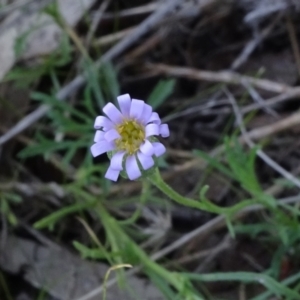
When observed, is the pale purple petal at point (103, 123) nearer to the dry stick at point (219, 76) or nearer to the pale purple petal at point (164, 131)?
the pale purple petal at point (164, 131)

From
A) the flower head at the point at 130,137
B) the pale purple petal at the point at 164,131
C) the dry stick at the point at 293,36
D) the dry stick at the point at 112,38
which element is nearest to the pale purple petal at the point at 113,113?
the flower head at the point at 130,137

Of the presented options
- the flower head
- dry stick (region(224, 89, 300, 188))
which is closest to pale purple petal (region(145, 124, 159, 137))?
the flower head

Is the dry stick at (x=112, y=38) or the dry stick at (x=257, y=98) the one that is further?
the dry stick at (x=112, y=38)

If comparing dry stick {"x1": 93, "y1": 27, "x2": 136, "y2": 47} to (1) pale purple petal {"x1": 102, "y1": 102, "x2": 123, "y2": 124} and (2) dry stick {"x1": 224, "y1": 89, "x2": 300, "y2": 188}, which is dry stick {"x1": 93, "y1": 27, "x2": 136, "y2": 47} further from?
(1) pale purple petal {"x1": 102, "y1": 102, "x2": 123, "y2": 124}

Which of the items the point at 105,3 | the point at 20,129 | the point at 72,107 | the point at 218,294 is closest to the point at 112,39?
the point at 105,3

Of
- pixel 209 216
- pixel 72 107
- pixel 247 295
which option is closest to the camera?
pixel 247 295

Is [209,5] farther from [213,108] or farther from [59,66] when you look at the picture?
[59,66]

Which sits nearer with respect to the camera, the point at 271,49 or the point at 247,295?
the point at 247,295
